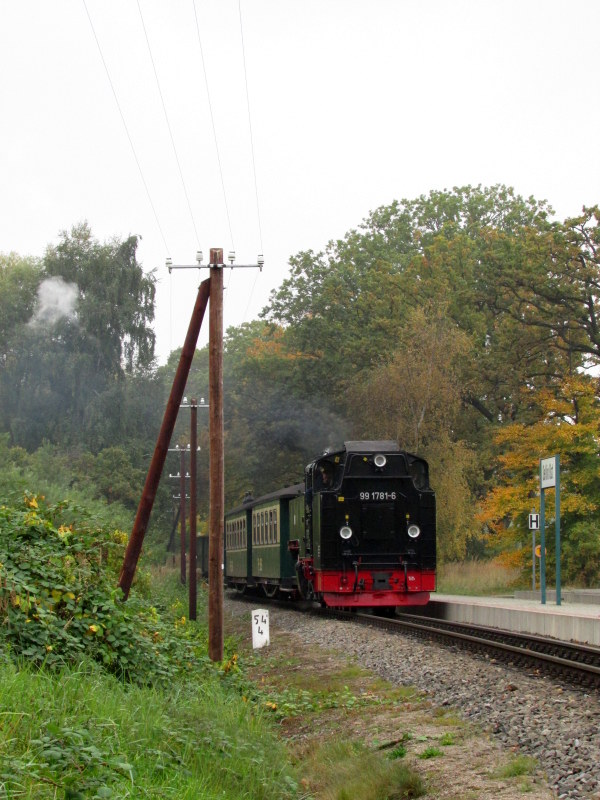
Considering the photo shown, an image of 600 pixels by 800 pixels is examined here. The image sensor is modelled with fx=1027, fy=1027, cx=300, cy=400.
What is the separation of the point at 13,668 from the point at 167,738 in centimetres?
142

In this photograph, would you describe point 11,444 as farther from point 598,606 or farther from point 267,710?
point 267,710

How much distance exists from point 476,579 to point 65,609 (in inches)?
1096

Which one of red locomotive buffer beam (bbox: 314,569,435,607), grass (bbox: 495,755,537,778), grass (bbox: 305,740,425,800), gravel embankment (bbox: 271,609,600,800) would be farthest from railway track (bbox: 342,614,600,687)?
grass (bbox: 495,755,537,778)

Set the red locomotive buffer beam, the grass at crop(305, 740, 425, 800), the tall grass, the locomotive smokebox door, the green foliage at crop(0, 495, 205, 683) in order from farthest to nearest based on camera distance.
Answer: the locomotive smokebox door < the red locomotive buffer beam < the green foliage at crop(0, 495, 205, 683) < the grass at crop(305, 740, 425, 800) < the tall grass

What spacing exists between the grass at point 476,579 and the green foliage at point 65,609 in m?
23.0

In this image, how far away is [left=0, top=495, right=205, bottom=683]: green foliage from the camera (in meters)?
10.2

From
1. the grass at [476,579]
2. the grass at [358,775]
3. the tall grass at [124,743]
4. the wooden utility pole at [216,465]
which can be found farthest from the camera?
the grass at [476,579]

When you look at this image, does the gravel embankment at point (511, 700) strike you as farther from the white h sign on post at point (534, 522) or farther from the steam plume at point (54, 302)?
the steam plume at point (54, 302)

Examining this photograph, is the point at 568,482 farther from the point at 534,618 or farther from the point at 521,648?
the point at 521,648

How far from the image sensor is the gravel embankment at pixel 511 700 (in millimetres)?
7680

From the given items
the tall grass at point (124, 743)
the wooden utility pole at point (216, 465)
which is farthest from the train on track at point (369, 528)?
the tall grass at point (124, 743)

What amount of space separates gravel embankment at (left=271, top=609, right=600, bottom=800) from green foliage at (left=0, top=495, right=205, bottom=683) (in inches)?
121

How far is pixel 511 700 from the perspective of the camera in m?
10.4

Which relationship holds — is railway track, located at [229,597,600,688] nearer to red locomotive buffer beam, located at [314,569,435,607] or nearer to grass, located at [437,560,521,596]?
red locomotive buffer beam, located at [314,569,435,607]
